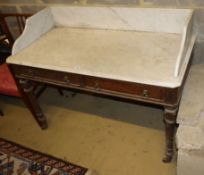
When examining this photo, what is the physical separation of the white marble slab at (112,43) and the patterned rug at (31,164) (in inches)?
29.9

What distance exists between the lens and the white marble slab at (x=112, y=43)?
1330 mm

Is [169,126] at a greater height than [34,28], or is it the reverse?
[34,28]

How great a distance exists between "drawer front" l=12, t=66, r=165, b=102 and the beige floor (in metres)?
0.61

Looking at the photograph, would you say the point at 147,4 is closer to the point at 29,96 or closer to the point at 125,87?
the point at 125,87

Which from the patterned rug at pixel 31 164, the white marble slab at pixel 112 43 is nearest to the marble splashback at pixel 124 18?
the white marble slab at pixel 112 43

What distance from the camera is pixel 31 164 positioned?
6.06ft

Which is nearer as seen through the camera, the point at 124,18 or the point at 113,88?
the point at 113,88

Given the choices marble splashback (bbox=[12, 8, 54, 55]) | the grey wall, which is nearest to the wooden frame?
marble splashback (bbox=[12, 8, 54, 55])

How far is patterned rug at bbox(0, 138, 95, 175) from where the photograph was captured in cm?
176

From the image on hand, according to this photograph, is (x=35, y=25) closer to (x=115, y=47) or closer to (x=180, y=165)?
(x=115, y=47)

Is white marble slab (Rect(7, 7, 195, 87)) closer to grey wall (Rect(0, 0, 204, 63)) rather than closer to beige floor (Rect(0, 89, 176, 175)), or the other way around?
grey wall (Rect(0, 0, 204, 63))

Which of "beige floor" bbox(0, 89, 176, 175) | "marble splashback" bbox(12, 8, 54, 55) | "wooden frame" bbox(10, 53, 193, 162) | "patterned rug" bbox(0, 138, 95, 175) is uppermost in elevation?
"marble splashback" bbox(12, 8, 54, 55)

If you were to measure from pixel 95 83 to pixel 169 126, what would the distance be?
0.50 metres

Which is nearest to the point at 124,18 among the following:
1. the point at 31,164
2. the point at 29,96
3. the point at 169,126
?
the point at 169,126
